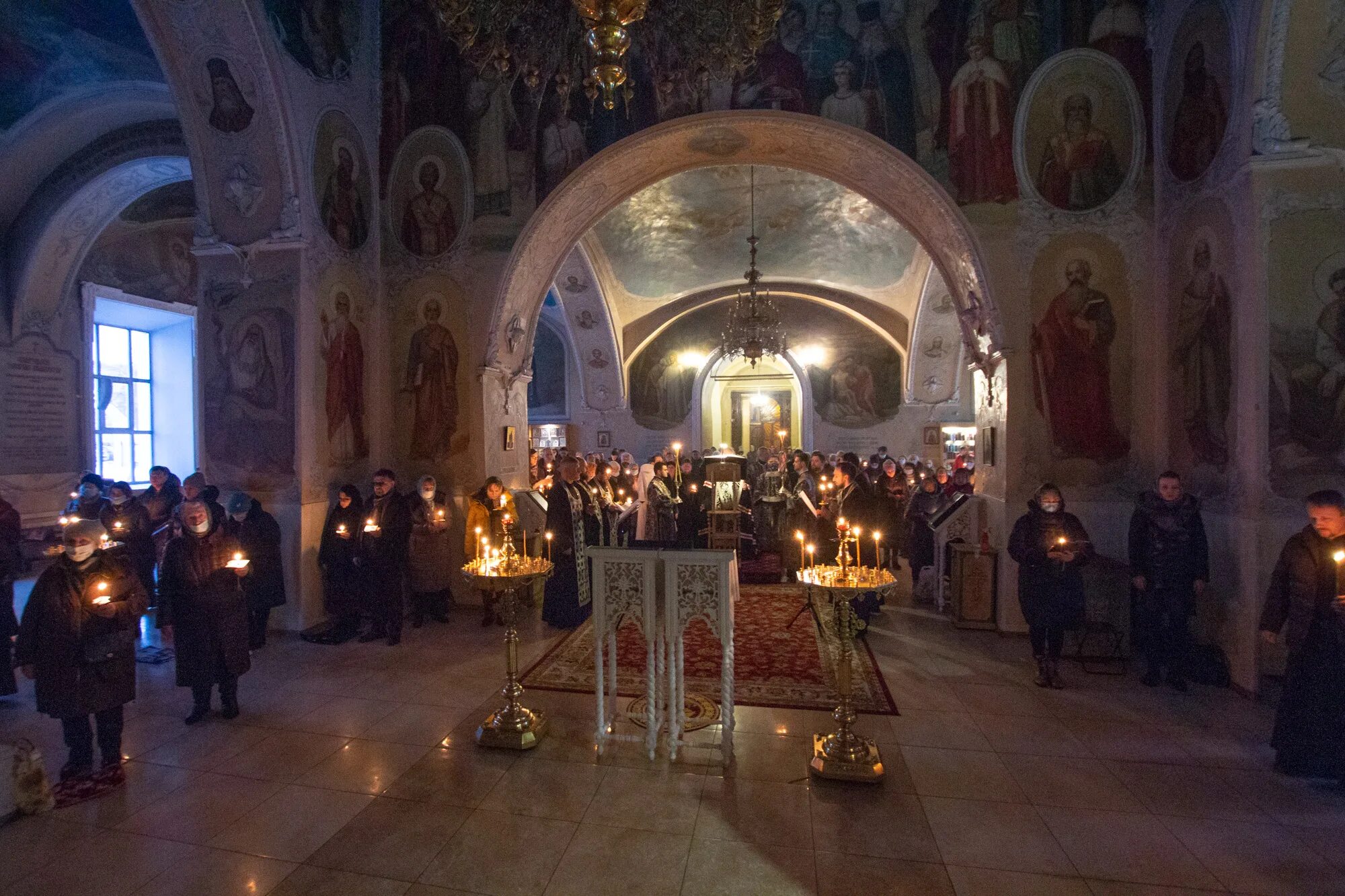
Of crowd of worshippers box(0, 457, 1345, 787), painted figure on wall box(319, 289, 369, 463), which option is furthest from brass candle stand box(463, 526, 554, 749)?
painted figure on wall box(319, 289, 369, 463)

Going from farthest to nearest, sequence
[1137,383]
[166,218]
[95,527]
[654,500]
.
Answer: [166,218]
[654,500]
[1137,383]
[95,527]

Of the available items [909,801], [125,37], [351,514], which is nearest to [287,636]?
[351,514]

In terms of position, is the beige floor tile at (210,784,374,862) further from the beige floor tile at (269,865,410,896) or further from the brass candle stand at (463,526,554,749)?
the brass candle stand at (463,526,554,749)

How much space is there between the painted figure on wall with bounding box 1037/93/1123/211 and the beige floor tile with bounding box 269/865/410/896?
877 cm

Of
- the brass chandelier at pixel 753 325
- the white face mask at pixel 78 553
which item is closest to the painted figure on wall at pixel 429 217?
the white face mask at pixel 78 553

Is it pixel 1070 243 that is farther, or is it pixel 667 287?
pixel 667 287

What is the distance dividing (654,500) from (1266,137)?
8.50m

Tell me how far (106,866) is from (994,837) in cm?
489

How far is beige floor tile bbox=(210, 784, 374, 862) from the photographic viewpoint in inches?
141

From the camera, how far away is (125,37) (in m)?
8.19

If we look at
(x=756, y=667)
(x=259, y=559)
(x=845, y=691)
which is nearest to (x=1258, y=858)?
(x=845, y=691)

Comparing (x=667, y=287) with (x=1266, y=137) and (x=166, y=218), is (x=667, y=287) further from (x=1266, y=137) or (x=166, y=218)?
(x=1266, y=137)

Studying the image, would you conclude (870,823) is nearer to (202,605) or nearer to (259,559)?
(202,605)

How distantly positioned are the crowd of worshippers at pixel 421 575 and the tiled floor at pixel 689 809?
48 centimetres
